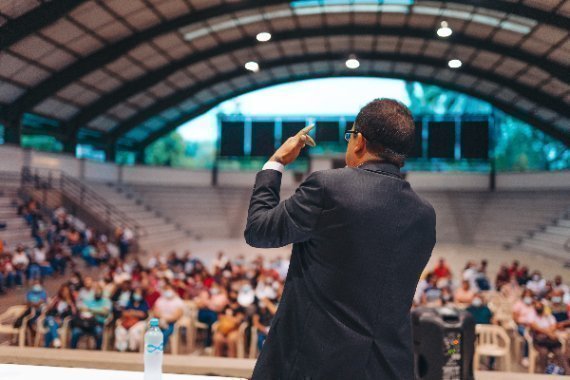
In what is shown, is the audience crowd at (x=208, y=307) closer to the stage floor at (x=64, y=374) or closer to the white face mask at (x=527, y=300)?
the white face mask at (x=527, y=300)

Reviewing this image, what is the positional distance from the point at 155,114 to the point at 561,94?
14.0m

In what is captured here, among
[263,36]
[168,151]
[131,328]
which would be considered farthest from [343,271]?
[168,151]

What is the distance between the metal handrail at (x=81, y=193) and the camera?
15188mm

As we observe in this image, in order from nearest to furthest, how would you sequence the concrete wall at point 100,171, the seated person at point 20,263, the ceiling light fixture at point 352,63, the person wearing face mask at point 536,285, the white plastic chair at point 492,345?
1. the white plastic chair at point 492,345
2. the person wearing face mask at point 536,285
3. the seated person at point 20,263
4. the ceiling light fixture at point 352,63
5. the concrete wall at point 100,171

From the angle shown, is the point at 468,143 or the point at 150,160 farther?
the point at 150,160

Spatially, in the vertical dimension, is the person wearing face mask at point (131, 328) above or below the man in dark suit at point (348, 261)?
below

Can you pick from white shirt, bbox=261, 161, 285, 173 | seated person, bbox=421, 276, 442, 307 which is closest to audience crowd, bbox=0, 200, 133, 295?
seated person, bbox=421, 276, 442, 307

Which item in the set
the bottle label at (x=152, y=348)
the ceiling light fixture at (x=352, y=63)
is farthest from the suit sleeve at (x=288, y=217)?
the ceiling light fixture at (x=352, y=63)

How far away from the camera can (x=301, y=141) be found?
1168 mm

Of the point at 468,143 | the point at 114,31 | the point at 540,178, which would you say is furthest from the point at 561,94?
the point at 114,31

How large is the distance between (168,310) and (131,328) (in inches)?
23.8

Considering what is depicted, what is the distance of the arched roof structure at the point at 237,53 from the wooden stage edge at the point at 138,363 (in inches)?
351

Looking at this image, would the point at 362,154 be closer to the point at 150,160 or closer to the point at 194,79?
the point at 194,79

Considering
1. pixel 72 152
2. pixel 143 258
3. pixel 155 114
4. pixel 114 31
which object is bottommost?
pixel 143 258
